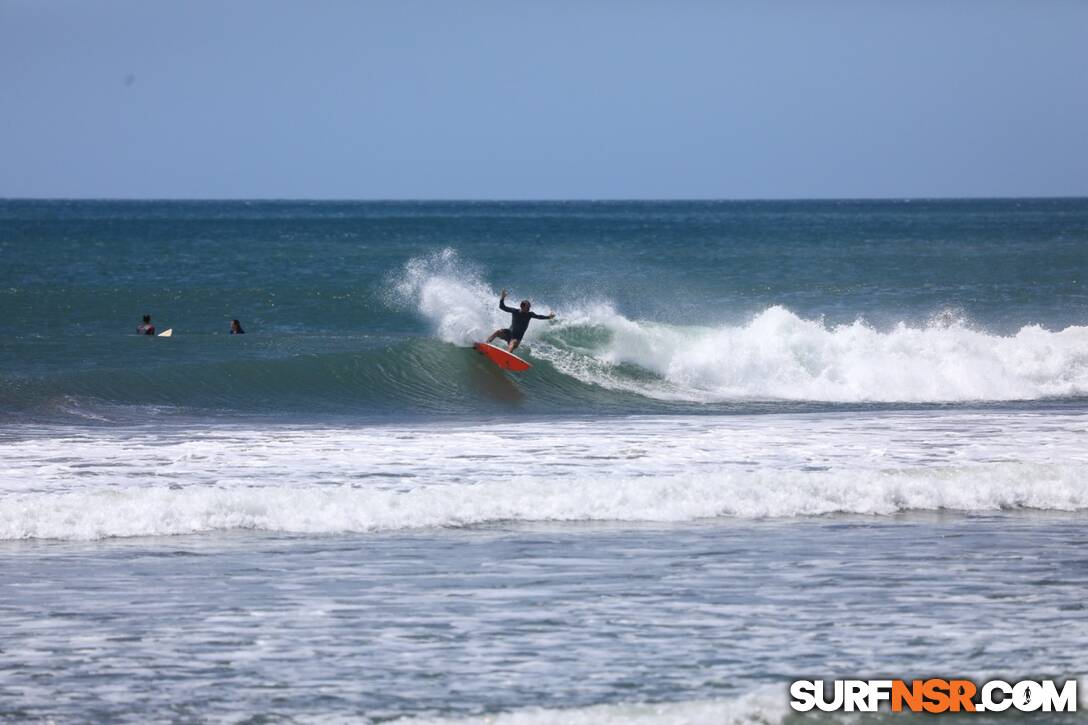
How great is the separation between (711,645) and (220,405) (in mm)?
13821

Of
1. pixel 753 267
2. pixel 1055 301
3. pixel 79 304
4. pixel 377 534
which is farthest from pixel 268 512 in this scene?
pixel 753 267

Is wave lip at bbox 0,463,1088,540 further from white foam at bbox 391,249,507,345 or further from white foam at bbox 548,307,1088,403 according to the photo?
white foam at bbox 391,249,507,345

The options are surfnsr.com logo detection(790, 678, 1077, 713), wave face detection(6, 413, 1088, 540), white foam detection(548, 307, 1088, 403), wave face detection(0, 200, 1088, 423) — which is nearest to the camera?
surfnsr.com logo detection(790, 678, 1077, 713)

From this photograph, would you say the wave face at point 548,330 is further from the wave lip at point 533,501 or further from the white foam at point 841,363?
the wave lip at point 533,501

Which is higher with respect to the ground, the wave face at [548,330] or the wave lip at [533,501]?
the wave face at [548,330]

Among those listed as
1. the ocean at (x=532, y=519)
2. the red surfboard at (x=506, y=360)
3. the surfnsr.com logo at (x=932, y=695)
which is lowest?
the surfnsr.com logo at (x=932, y=695)

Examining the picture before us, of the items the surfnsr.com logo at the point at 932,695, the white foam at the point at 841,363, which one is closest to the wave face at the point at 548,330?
the white foam at the point at 841,363

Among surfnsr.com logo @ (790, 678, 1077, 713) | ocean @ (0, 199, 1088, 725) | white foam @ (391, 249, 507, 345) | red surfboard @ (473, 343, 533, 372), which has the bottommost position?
surfnsr.com logo @ (790, 678, 1077, 713)

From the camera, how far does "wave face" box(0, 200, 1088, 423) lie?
73.6 feet

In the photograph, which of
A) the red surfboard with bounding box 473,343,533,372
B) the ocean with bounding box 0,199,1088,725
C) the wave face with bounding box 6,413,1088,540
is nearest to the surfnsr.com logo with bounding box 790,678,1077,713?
the ocean with bounding box 0,199,1088,725

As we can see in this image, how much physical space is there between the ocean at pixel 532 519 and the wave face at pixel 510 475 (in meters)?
0.05

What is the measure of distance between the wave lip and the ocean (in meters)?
0.04

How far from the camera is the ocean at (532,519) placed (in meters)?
8.05

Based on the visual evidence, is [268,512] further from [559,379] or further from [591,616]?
[559,379]
